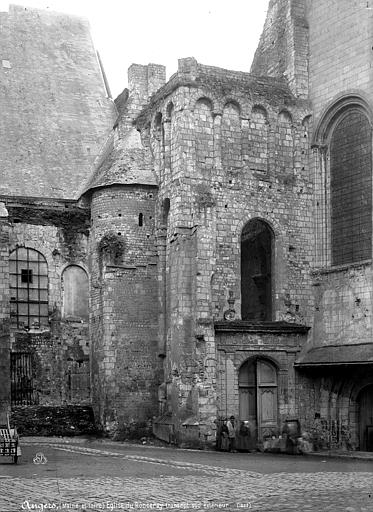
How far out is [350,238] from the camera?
29.4 metres

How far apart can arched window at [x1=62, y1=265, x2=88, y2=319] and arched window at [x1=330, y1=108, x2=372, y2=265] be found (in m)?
9.05

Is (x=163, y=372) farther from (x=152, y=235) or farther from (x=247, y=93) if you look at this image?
(x=247, y=93)

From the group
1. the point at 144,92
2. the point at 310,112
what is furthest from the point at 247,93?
the point at 144,92

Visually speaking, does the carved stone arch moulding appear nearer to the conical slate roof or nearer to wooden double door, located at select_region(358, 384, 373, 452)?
the conical slate roof

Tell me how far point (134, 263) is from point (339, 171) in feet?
24.1

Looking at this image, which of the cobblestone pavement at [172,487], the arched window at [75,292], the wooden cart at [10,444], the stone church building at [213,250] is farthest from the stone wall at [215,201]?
the wooden cart at [10,444]

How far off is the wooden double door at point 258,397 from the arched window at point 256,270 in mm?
2271

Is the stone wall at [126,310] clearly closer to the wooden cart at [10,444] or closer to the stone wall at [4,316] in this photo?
the stone wall at [4,316]

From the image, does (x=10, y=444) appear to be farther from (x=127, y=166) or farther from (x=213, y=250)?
(x=127, y=166)

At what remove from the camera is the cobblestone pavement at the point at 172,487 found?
1406cm

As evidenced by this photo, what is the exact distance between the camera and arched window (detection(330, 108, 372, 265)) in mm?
28812

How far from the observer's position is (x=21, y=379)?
32.4m

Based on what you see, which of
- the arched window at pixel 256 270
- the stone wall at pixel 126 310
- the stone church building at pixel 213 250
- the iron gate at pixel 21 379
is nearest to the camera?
the stone church building at pixel 213 250

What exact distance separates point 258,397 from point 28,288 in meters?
9.19
